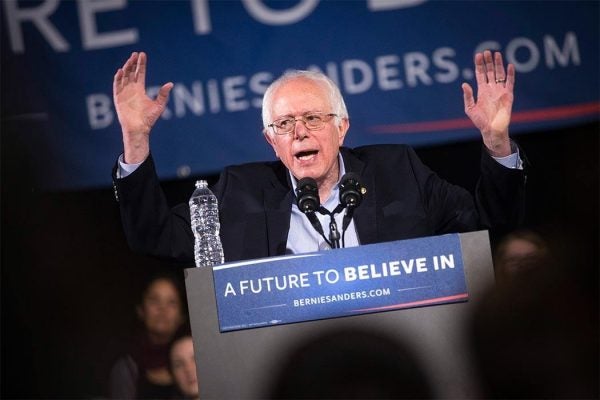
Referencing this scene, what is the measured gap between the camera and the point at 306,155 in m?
3.22

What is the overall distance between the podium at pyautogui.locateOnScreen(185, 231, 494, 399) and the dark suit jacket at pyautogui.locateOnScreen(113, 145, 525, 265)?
26.8 inches

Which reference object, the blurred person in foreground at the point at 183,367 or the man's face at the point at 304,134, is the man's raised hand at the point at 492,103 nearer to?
the man's face at the point at 304,134

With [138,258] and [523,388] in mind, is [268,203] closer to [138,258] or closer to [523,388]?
[138,258]

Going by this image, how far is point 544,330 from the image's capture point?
126 cm

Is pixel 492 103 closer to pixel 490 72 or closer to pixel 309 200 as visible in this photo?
pixel 490 72

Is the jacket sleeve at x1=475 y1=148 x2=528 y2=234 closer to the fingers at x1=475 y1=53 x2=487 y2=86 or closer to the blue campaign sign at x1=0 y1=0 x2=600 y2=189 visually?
the fingers at x1=475 y1=53 x2=487 y2=86

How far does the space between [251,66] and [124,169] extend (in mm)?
1272

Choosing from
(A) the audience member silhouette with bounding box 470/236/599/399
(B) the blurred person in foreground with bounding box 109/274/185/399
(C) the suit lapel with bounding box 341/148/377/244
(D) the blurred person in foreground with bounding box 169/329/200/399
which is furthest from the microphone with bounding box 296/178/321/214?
(B) the blurred person in foreground with bounding box 109/274/185/399

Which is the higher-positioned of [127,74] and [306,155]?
[127,74]

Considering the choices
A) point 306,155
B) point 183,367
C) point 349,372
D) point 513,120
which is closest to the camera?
point 349,372

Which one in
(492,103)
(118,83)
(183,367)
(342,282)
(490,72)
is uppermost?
(118,83)

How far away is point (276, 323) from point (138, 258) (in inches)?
91.6

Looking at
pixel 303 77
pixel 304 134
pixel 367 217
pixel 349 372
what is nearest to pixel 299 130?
pixel 304 134

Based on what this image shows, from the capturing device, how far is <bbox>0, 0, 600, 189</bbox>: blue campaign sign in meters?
4.07
